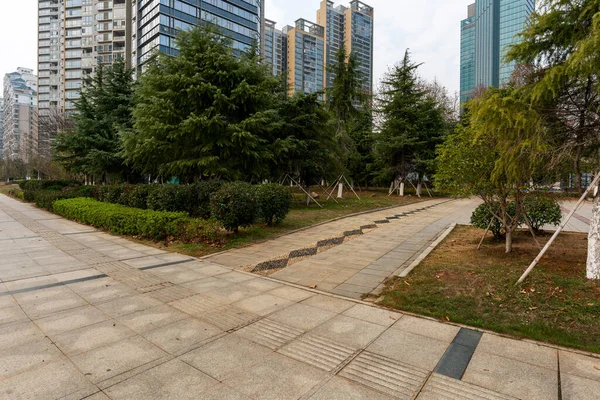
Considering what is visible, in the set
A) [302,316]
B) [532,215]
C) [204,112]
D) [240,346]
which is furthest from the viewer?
[204,112]

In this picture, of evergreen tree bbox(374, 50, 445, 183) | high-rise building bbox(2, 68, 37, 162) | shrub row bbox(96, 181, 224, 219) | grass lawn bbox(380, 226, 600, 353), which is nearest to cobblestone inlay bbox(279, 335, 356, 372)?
grass lawn bbox(380, 226, 600, 353)

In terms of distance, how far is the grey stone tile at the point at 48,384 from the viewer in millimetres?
2543

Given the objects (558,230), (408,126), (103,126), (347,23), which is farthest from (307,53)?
(558,230)

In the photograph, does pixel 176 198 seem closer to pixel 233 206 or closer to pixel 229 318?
pixel 233 206

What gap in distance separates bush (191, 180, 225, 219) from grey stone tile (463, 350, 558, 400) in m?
8.48

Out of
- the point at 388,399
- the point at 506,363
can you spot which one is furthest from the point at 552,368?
the point at 388,399

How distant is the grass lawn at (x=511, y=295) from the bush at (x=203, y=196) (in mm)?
6559

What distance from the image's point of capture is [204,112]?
12.6 m

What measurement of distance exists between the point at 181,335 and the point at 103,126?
69.8 feet

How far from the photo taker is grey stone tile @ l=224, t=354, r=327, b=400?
2.60 metres

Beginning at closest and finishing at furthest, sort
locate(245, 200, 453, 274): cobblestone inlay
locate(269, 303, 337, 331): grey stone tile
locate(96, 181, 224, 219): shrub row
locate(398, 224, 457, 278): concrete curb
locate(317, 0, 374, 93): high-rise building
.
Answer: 1. locate(269, 303, 337, 331): grey stone tile
2. locate(398, 224, 457, 278): concrete curb
3. locate(245, 200, 453, 274): cobblestone inlay
4. locate(96, 181, 224, 219): shrub row
5. locate(317, 0, 374, 93): high-rise building

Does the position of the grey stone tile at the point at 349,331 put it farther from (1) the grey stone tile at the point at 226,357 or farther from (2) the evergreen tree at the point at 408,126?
(2) the evergreen tree at the point at 408,126

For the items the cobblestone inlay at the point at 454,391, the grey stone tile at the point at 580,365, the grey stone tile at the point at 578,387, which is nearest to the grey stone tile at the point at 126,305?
the cobblestone inlay at the point at 454,391

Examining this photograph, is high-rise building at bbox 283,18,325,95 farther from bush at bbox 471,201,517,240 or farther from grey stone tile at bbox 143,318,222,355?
grey stone tile at bbox 143,318,222,355
